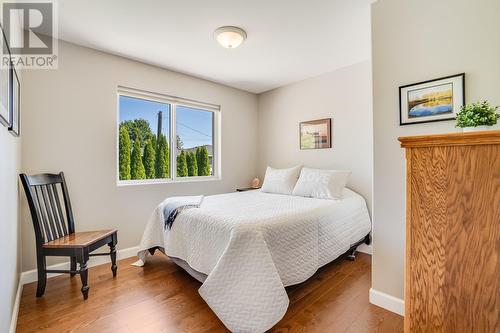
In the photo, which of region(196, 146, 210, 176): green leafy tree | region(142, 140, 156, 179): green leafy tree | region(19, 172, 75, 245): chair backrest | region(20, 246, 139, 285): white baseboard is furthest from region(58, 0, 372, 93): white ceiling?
region(20, 246, 139, 285): white baseboard

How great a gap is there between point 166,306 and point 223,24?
2530 millimetres

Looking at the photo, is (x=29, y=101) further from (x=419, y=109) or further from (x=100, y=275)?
(x=419, y=109)

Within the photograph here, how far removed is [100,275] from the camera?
2.48 meters

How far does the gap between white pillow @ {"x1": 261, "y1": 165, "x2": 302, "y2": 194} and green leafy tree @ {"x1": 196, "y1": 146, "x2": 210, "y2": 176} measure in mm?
1040

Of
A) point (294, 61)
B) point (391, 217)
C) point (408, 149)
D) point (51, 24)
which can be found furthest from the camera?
point (294, 61)

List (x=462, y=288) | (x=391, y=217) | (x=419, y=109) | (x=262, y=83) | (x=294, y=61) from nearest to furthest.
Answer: (x=462, y=288)
(x=419, y=109)
(x=391, y=217)
(x=294, y=61)
(x=262, y=83)

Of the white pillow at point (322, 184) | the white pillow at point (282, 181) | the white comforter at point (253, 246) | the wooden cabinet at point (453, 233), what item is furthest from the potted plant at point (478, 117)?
the white pillow at point (282, 181)

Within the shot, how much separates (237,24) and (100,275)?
2.86 meters

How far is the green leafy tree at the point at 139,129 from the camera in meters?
3.17

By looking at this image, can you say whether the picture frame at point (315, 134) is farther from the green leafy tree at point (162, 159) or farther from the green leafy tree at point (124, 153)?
the green leafy tree at point (124, 153)

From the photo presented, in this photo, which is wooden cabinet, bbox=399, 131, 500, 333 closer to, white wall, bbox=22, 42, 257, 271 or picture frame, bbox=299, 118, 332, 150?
picture frame, bbox=299, 118, 332, 150

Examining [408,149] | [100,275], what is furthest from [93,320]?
[408,149]

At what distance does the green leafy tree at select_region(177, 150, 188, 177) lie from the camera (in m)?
3.65

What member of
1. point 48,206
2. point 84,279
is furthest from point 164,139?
point 84,279
